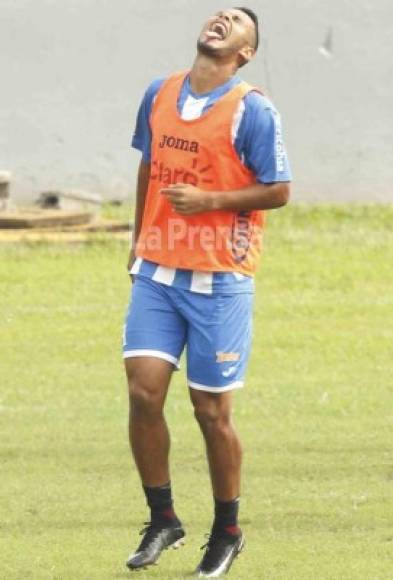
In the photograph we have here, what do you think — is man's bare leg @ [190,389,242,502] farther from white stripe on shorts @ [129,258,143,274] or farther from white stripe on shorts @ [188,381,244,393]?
white stripe on shorts @ [129,258,143,274]

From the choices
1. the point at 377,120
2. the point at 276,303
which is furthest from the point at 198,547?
the point at 377,120

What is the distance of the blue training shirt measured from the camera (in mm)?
7512

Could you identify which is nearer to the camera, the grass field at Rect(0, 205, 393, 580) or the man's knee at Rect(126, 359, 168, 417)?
the man's knee at Rect(126, 359, 168, 417)

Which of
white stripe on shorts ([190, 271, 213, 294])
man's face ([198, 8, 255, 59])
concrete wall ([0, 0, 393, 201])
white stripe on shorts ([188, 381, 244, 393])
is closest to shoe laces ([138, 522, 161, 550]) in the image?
white stripe on shorts ([188, 381, 244, 393])

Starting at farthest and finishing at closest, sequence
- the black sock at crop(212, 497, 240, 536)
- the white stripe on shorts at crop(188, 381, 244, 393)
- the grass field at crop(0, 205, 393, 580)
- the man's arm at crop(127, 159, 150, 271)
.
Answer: the grass field at crop(0, 205, 393, 580) < the man's arm at crop(127, 159, 150, 271) < the black sock at crop(212, 497, 240, 536) < the white stripe on shorts at crop(188, 381, 244, 393)

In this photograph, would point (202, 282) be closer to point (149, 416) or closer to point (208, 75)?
point (149, 416)

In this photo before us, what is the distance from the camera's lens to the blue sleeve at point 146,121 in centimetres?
779

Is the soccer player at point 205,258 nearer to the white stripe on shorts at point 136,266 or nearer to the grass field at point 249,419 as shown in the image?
the white stripe on shorts at point 136,266

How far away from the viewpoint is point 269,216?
62.8 feet

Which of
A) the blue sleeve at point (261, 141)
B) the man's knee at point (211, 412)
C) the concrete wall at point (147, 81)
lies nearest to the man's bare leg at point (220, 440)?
the man's knee at point (211, 412)

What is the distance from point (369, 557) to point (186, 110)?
190 centimetres

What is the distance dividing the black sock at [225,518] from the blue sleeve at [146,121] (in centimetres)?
136

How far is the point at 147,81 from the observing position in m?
19.8

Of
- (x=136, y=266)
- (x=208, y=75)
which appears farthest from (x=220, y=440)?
(x=208, y=75)
